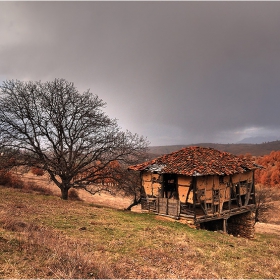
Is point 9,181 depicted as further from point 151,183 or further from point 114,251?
point 114,251

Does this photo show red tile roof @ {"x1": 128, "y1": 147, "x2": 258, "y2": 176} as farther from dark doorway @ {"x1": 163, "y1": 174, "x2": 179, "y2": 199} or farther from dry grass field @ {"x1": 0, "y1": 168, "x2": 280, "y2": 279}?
dry grass field @ {"x1": 0, "y1": 168, "x2": 280, "y2": 279}

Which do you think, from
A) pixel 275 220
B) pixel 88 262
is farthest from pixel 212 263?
pixel 275 220

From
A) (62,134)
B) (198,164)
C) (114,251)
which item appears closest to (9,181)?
(62,134)

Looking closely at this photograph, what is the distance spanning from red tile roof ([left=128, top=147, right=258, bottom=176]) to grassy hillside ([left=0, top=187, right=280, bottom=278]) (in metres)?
3.93

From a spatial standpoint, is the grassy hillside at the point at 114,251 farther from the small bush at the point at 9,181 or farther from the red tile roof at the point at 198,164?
the small bush at the point at 9,181

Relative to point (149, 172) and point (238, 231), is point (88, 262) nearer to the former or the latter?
point (149, 172)

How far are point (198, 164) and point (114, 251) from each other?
10.1m

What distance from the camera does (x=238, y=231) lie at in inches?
885

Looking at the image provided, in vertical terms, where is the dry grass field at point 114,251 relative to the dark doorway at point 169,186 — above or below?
below

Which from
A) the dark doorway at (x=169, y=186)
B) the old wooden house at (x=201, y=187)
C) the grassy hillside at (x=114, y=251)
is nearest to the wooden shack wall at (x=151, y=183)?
the old wooden house at (x=201, y=187)

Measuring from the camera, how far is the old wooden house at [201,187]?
17547 millimetres

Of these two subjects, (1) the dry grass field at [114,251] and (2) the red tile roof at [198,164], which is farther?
(2) the red tile roof at [198,164]

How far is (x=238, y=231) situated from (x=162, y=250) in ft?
49.1

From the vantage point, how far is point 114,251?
31.9 feet
